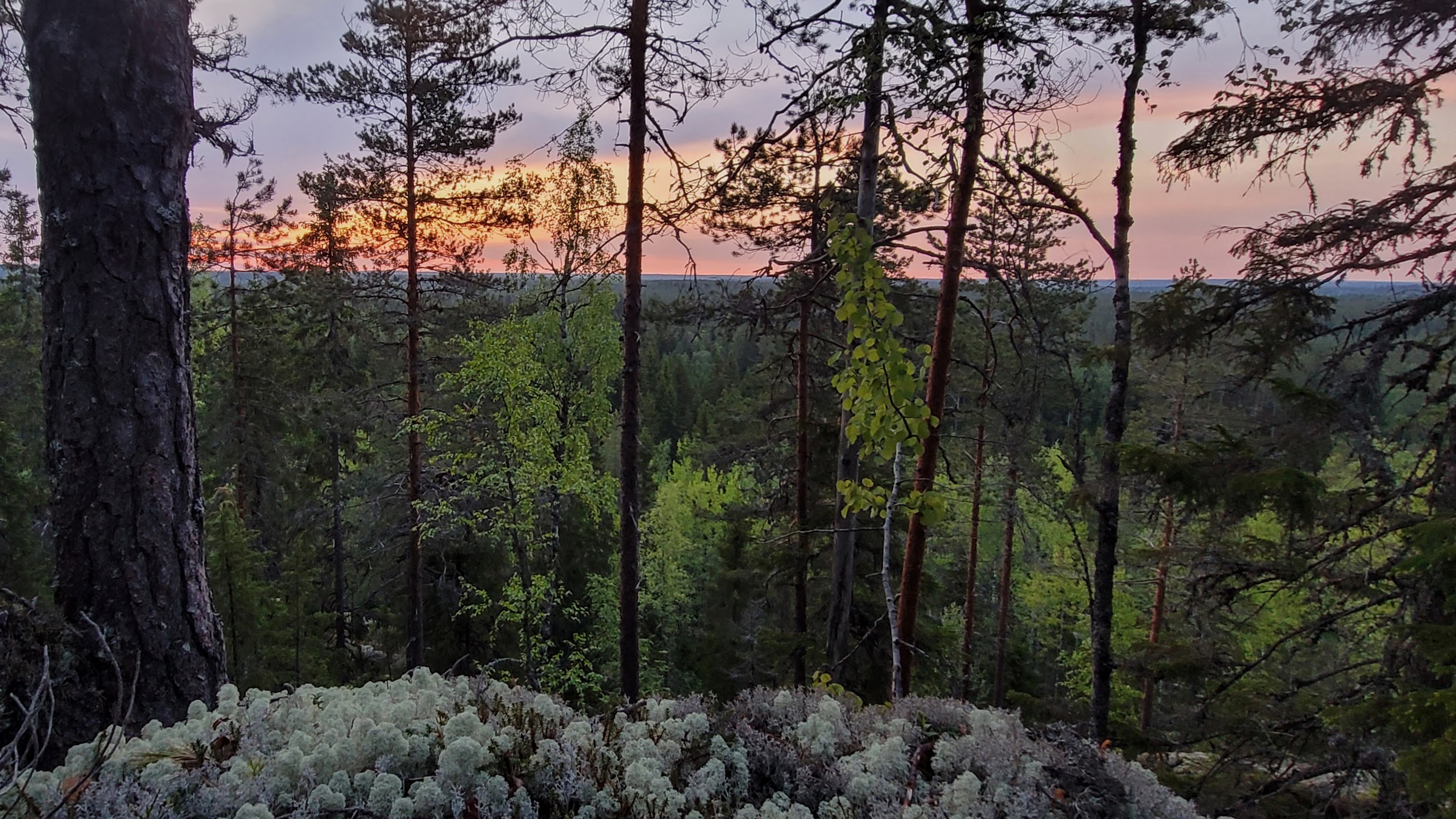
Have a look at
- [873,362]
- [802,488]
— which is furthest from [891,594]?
[802,488]

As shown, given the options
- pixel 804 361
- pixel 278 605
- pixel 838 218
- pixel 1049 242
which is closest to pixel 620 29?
pixel 838 218

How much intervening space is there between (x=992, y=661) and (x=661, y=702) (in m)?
18.3

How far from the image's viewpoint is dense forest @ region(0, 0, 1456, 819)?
2609 millimetres

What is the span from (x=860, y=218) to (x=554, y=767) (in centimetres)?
257

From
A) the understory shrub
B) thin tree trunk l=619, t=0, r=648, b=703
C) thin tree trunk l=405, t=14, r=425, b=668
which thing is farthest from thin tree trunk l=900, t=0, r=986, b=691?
thin tree trunk l=405, t=14, r=425, b=668

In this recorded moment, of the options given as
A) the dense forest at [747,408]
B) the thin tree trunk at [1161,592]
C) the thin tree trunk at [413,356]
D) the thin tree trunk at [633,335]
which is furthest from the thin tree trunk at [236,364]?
the thin tree trunk at [1161,592]

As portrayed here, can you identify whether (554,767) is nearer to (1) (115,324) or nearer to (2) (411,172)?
(1) (115,324)

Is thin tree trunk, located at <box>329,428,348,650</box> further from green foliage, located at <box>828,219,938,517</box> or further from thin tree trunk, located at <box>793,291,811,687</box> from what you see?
green foliage, located at <box>828,219,938,517</box>

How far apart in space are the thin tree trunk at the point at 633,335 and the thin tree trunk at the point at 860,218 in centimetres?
182

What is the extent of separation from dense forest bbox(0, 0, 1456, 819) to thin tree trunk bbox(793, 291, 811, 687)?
0.29 feet

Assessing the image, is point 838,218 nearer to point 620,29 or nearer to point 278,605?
point 620,29

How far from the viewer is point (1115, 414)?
577 cm

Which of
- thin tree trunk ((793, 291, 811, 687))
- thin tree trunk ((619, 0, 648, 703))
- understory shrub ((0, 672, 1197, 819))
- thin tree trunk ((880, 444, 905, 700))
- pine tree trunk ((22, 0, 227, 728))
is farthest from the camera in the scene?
thin tree trunk ((793, 291, 811, 687))

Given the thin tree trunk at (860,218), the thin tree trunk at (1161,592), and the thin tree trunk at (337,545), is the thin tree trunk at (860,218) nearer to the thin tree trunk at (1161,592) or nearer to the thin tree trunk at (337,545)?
the thin tree trunk at (1161,592)
